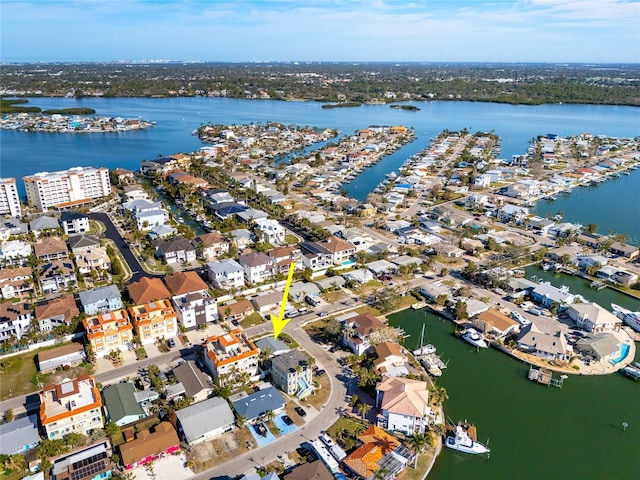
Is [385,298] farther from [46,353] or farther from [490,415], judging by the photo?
[46,353]

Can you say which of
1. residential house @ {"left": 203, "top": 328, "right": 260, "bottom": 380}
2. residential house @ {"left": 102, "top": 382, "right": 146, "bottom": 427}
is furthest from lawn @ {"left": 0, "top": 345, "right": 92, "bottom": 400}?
residential house @ {"left": 203, "top": 328, "right": 260, "bottom": 380}

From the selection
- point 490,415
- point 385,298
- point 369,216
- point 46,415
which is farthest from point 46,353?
point 369,216

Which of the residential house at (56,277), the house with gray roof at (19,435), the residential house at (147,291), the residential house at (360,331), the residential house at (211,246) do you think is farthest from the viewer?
the residential house at (211,246)

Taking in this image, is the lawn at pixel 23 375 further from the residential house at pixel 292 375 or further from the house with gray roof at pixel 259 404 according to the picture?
the residential house at pixel 292 375

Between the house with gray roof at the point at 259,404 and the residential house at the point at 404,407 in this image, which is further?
the house with gray roof at the point at 259,404

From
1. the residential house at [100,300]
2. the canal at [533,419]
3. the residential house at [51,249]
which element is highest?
the residential house at [51,249]

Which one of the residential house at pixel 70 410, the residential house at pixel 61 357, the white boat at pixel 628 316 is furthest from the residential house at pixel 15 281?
the white boat at pixel 628 316
